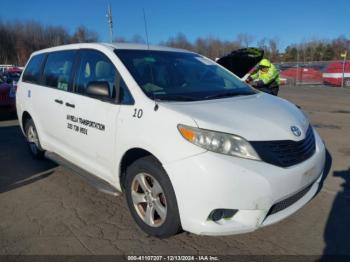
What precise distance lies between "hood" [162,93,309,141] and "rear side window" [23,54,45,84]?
3089 mm

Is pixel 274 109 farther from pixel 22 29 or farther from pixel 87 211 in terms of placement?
pixel 22 29

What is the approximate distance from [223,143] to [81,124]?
1881mm

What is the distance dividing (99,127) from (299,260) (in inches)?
89.4

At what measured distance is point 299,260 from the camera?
2941mm

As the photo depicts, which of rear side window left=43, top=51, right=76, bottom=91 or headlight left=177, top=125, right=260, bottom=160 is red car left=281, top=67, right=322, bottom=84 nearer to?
rear side window left=43, top=51, right=76, bottom=91

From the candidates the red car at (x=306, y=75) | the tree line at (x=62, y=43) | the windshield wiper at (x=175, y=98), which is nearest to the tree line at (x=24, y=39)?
the tree line at (x=62, y=43)

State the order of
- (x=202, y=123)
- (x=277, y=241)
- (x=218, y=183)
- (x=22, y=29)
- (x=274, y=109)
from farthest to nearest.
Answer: (x=22, y=29) → (x=274, y=109) → (x=277, y=241) → (x=202, y=123) → (x=218, y=183)

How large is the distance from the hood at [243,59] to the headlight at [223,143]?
4.52m

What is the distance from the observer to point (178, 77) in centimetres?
393

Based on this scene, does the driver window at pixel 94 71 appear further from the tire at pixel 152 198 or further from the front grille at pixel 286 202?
the front grille at pixel 286 202

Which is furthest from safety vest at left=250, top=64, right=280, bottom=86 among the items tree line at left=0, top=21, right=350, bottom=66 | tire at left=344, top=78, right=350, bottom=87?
tree line at left=0, top=21, right=350, bottom=66

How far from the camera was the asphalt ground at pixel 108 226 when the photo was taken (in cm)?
312

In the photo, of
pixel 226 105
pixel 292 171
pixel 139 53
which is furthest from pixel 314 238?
pixel 139 53

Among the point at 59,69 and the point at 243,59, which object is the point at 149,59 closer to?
the point at 59,69
